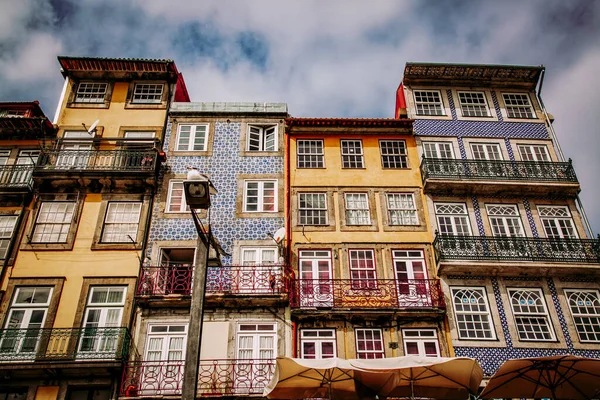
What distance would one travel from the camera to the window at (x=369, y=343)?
47.0 ft

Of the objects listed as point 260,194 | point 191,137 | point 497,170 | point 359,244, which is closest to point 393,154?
point 497,170

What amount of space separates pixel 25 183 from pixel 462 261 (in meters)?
14.4

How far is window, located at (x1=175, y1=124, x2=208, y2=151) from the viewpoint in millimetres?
18219

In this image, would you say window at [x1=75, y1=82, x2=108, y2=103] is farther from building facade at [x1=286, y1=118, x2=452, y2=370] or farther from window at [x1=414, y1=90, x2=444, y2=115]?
window at [x1=414, y1=90, x2=444, y2=115]

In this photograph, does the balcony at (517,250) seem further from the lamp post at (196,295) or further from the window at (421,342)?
the lamp post at (196,295)

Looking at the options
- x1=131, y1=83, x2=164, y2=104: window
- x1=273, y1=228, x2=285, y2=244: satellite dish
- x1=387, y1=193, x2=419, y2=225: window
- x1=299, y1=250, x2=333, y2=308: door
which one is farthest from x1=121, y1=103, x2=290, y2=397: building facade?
x1=387, y1=193, x2=419, y2=225: window

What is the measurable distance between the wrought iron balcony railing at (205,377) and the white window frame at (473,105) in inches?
469

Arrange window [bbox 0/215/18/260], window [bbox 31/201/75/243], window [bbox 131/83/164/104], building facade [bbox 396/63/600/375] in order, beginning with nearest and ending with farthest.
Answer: building facade [bbox 396/63/600/375], window [bbox 0/215/18/260], window [bbox 31/201/75/243], window [bbox 131/83/164/104]

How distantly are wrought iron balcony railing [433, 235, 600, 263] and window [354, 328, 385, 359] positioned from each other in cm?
308

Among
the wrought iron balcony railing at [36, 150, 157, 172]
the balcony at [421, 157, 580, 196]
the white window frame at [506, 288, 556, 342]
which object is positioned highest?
the wrought iron balcony railing at [36, 150, 157, 172]

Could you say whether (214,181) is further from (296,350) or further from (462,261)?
(462,261)

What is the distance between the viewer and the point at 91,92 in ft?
63.5

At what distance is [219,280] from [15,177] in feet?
26.7

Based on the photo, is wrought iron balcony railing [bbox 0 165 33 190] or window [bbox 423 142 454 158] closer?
wrought iron balcony railing [bbox 0 165 33 190]
